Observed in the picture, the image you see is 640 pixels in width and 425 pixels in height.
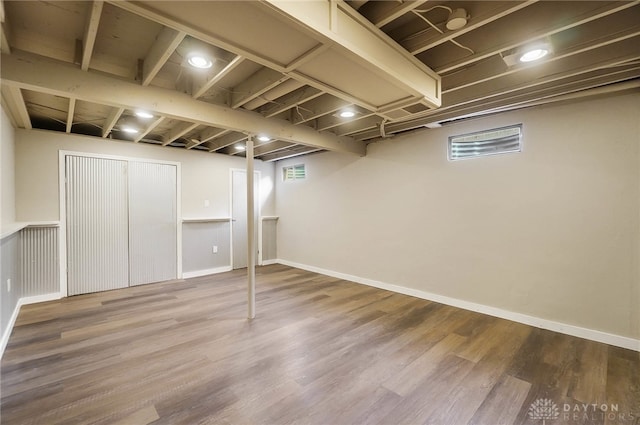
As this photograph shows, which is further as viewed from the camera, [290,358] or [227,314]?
[227,314]

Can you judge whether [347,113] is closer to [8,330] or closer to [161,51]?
[161,51]

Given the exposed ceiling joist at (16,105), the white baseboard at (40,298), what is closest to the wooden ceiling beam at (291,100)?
the exposed ceiling joist at (16,105)

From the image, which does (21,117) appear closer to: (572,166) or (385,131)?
(385,131)

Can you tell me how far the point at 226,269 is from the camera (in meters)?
5.69

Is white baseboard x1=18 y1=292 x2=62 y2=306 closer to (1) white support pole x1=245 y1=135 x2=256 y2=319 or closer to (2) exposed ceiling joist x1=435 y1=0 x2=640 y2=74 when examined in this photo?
(1) white support pole x1=245 y1=135 x2=256 y2=319

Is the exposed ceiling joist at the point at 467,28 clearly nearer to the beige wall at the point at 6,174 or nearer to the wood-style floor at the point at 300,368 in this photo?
the wood-style floor at the point at 300,368

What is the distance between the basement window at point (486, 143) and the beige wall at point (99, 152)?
411 cm

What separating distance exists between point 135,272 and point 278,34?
4.62 metres

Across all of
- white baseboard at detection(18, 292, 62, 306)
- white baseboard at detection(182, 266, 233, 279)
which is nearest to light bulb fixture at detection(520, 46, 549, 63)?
white baseboard at detection(182, 266, 233, 279)

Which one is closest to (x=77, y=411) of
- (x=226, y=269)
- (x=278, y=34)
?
(x=278, y=34)

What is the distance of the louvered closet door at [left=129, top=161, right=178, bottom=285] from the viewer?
461cm

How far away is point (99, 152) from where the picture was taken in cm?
432

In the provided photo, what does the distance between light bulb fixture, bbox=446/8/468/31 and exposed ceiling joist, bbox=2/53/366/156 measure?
87.7 inches

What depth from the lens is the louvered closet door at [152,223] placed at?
461 centimetres
